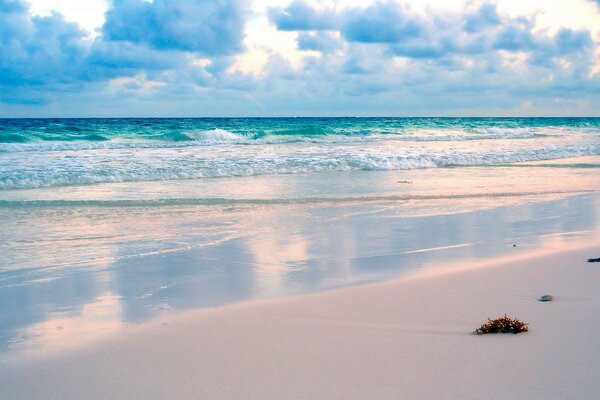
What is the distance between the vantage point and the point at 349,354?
4004 mm

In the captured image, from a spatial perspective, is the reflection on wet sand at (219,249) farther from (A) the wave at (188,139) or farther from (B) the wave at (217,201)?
(A) the wave at (188,139)

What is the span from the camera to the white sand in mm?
3498

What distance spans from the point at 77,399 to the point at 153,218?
737 cm

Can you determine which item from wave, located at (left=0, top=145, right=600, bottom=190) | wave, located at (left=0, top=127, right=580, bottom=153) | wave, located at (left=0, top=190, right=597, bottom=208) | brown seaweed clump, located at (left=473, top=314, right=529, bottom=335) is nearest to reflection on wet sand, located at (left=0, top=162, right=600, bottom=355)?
wave, located at (left=0, top=190, right=597, bottom=208)

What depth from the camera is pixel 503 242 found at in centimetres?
812

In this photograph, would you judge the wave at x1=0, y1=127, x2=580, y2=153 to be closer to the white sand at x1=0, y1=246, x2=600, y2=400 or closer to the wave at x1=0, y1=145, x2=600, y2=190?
the wave at x1=0, y1=145, x2=600, y2=190

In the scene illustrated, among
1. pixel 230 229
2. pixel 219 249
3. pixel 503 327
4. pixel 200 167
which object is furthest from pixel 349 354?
pixel 200 167

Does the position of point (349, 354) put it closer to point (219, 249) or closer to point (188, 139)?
point (219, 249)

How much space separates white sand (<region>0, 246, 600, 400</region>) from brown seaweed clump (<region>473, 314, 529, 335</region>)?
0.07 meters

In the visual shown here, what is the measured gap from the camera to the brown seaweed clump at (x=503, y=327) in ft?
14.3

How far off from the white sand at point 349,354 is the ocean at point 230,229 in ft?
1.76

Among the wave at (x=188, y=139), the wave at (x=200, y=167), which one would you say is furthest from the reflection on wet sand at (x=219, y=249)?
the wave at (x=188, y=139)

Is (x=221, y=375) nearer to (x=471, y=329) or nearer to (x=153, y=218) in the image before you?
(x=471, y=329)

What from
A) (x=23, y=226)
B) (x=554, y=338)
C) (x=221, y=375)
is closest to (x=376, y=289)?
(x=554, y=338)
